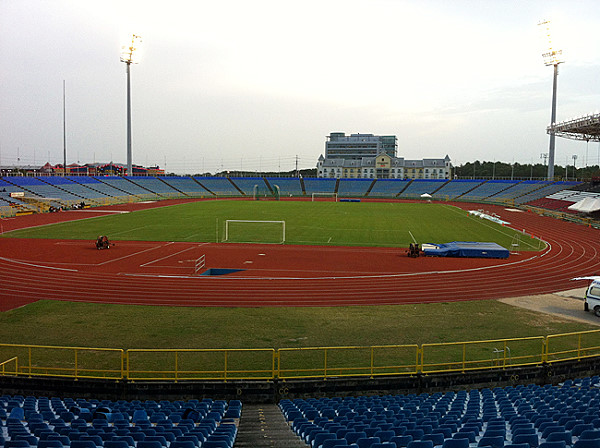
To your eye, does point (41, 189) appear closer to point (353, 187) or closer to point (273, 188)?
point (273, 188)

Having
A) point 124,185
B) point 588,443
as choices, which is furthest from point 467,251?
point 124,185

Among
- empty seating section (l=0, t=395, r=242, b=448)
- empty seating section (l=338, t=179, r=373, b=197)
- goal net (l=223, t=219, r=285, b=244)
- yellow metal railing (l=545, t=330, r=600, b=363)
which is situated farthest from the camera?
→ empty seating section (l=338, t=179, r=373, b=197)

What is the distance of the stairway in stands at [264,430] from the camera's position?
8651 millimetres

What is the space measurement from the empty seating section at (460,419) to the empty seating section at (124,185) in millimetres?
85007

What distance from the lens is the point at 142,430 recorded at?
7.85 meters

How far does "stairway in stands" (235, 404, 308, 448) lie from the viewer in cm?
865

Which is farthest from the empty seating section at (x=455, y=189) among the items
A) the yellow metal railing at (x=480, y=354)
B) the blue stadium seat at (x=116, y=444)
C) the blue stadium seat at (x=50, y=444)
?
the blue stadium seat at (x=50, y=444)

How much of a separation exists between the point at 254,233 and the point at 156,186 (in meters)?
63.1

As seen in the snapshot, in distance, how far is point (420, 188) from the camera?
11469 centimetres

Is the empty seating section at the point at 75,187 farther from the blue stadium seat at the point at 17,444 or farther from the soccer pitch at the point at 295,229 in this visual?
the blue stadium seat at the point at 17,444

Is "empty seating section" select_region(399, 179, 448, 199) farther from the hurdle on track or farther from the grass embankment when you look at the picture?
the grass embankment

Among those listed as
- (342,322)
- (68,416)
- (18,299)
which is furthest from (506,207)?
(68,416)

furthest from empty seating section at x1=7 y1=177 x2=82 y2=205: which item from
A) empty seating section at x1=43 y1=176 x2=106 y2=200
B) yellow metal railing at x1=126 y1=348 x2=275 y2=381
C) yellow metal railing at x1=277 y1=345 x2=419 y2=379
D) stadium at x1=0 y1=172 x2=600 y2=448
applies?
yellow metal railing at x1=277 y1=345 x2=419 y2=379

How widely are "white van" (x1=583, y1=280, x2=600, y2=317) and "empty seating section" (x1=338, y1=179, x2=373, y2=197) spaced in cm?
9236
